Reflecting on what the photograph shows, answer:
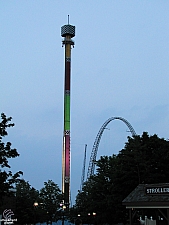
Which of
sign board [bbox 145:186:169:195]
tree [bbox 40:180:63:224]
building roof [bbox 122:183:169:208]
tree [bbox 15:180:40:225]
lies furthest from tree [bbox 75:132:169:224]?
tree [bbox 40:180:63:224]

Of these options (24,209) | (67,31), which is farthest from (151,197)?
(67,31)

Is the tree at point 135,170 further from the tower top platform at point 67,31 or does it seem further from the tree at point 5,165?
the tower top platform at point 67,31

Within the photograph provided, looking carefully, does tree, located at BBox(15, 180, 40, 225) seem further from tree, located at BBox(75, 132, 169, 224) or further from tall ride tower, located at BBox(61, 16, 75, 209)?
tall ride tower, located at BBox(61, 16, 75, 209)

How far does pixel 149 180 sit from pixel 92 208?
15060 mm

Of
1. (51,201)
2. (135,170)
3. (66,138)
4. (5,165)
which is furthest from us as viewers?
(66,138)

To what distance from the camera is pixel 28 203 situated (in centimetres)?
6338

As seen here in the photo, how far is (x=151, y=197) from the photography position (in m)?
30.7

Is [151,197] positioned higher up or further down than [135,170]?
further down

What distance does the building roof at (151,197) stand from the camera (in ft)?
95.6

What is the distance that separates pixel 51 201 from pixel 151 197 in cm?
4941

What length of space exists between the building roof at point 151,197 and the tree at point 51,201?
44983mm

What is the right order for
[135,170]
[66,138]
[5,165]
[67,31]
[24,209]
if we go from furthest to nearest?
[67,31], [66,138], [24,209], [135,170], [5,165]

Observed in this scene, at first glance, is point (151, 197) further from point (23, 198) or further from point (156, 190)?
point (23, 198)

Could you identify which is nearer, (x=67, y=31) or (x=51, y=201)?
(x=51, y=201)
